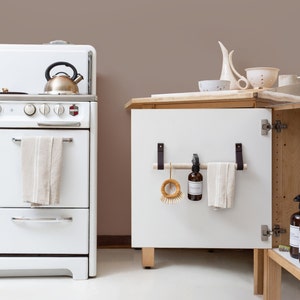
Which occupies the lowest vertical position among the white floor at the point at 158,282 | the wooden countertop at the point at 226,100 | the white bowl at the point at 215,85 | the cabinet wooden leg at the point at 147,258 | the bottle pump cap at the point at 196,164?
the white floor at the point at 158,282

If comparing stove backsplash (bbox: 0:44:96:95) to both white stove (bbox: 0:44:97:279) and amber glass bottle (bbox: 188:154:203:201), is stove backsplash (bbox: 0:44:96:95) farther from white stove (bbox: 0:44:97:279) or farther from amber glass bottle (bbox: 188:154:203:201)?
amber glass bottle (bbox: 188:154:203:201)

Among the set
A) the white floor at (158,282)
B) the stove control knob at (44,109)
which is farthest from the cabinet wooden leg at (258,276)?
the stove control knob at (44,109)

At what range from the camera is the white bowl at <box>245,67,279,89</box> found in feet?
7.57

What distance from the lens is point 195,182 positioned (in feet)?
6.19

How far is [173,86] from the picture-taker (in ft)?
9.04

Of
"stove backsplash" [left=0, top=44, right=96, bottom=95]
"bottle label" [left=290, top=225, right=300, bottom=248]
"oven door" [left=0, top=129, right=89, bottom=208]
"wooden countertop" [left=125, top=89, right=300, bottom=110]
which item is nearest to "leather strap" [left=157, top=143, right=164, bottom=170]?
"wooden countertop" [left=125, top=89, right=300, bottom=110]

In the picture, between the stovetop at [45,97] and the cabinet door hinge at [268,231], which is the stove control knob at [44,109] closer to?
the stovetop at [45,97]

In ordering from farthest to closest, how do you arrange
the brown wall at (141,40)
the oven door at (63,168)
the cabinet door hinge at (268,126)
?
the brown wall at (141,40) → the oven door at (63,168) → the cabinet door hinge at (268,126)

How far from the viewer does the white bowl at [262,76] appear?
231cm

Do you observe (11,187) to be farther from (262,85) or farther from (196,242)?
(262,85)

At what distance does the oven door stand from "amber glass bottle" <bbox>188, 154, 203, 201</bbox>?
49 cm

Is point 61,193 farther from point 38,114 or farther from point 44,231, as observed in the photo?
point 38,114

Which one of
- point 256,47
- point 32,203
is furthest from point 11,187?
point 256,47

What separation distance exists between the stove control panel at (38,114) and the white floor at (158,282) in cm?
70
